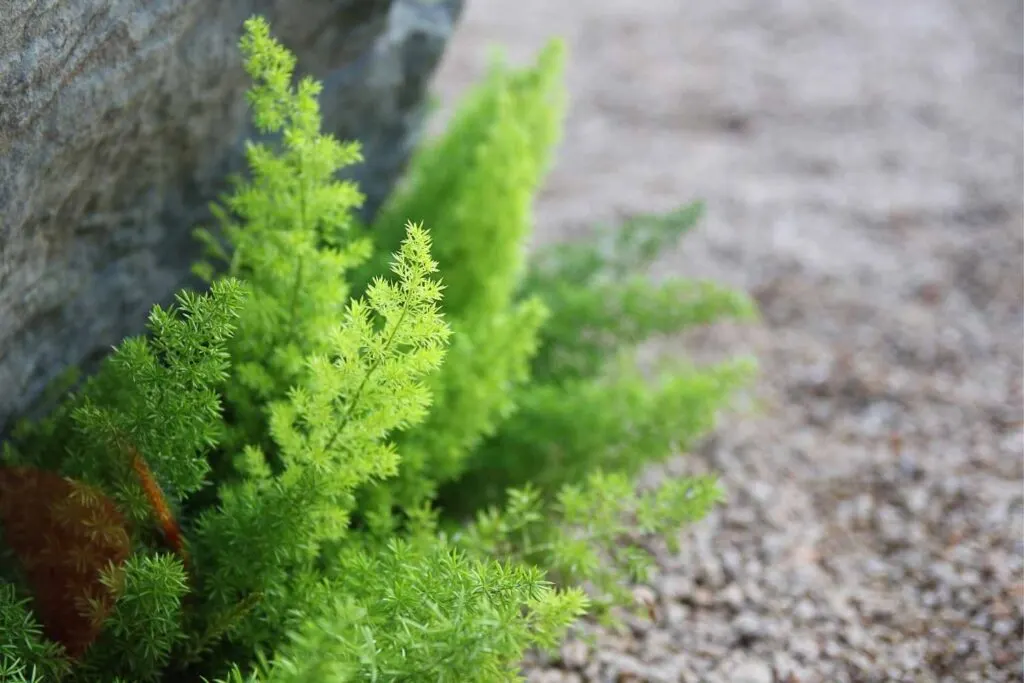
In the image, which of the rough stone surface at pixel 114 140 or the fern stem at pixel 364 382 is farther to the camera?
the rough stone surface at pixel 114 140

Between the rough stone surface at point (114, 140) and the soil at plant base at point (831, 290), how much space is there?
802 millimetres

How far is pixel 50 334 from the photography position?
132 cm

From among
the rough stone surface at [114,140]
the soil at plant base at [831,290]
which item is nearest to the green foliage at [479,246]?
the rough stone surface at [114,140]

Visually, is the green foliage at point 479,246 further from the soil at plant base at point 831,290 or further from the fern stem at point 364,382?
the soil at plant base at point 831,290

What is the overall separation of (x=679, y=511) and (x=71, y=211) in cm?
87

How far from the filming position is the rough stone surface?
110 cm

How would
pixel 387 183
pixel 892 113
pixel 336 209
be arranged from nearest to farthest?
pixel 336 209
pixel 387 183
pixel 892 113

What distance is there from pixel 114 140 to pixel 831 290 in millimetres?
1943

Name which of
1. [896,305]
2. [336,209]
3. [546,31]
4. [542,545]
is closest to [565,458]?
[542,545]

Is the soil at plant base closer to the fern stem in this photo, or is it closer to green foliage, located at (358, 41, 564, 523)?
green foliage, located at (358, 41, 564, 523)

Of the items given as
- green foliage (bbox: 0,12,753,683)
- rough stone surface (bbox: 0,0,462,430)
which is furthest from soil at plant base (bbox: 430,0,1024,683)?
rough stone surface (bbox: 0,0,462,430)

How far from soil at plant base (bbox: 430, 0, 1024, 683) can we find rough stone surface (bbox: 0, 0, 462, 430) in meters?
0.80

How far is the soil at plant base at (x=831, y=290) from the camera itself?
1495mm

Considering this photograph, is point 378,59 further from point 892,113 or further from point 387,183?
point 892,113
